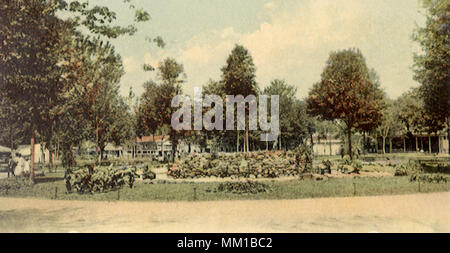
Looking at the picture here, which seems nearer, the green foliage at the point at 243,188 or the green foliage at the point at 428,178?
the green foliage at the point at 243,188

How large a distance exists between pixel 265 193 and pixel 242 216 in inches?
155

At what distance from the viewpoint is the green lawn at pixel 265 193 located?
16109mm

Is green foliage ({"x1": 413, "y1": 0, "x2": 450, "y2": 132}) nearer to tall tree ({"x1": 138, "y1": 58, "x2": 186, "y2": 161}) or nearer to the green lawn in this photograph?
the green lawn

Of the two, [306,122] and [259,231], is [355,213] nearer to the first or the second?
[259,231]

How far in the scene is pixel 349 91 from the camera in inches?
1063

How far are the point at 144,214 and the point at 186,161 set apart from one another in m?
10.9

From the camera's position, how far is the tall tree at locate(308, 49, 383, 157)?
26.9m

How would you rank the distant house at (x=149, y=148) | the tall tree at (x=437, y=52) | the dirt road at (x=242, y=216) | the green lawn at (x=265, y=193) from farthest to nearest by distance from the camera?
the distant house at (x=149, y=148), the tall tree at (x=437, y=52), the green lawn at (x=265, y=193), the dirt road at (x=242, y=216)

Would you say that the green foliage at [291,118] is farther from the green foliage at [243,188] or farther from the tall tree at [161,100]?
Answer: the green foliage at [243,188]

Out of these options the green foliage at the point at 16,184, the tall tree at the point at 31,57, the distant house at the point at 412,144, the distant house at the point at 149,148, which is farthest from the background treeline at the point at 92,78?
the distant house at the point at 149,148

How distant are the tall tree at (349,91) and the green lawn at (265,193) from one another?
8.13 metres

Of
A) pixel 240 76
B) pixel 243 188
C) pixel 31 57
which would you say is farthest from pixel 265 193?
pixel 31 57

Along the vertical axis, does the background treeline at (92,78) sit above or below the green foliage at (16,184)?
above
